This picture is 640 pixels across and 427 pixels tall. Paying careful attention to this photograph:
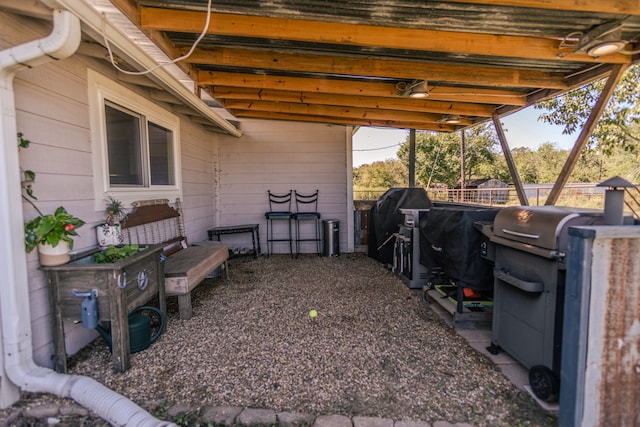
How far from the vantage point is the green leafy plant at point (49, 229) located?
1771 millimetres

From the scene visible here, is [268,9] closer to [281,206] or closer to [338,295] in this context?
[338,295]

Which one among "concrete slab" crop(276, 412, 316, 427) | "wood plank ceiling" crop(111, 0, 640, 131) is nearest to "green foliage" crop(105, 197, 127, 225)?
"wood plank ceiling" crop(111, 0, 640, 131)

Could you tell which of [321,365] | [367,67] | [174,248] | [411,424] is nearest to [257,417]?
[321,365]

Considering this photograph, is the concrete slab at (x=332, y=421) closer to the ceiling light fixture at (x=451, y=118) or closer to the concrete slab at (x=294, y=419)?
the concrete slab at (x=294, y=419)

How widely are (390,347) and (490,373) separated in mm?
678

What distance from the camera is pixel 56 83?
2.13 m

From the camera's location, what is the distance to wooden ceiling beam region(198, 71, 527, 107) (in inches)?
139

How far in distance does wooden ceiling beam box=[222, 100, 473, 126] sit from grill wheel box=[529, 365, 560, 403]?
4.00 metres

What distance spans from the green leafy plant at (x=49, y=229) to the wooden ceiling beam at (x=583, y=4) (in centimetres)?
277

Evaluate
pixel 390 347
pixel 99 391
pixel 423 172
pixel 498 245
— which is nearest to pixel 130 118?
pixel 99 391

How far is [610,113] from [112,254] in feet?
27.8

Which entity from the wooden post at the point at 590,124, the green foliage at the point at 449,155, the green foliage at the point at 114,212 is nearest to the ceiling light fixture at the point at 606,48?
the wooden post at the point at 590,124

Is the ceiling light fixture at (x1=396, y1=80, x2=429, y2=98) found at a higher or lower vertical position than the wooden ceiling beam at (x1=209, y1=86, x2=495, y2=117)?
lower

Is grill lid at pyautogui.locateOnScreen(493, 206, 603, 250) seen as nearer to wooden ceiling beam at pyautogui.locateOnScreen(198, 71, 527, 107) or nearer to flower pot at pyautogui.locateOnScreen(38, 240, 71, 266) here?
wooden ceiling beam at pyautogui.locateOnScreen(198, 71, 527, 107)
